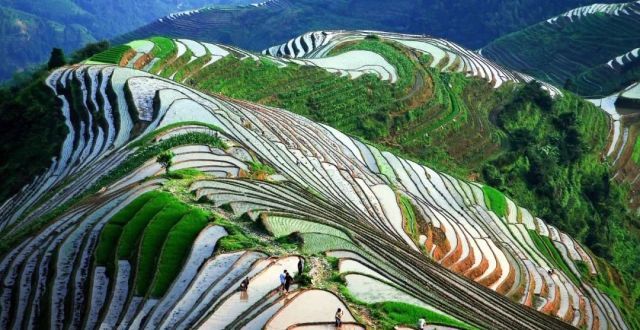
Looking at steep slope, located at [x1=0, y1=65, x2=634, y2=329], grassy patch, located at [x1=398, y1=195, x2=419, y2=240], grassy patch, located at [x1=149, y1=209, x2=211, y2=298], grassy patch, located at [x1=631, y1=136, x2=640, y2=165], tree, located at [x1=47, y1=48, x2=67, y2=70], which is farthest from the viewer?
grassy patch, located at [x1=631, y1=136, x2=640, y2=165]

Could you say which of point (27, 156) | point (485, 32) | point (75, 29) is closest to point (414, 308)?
point (27, 156)

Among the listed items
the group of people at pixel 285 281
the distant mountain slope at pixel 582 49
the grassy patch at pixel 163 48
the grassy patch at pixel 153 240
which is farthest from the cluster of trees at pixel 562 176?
the group of people at pixel 285 281

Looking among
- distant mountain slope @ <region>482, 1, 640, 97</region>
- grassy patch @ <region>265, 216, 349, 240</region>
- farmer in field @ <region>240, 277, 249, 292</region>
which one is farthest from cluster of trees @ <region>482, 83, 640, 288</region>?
farmer in field @ <region>240, 277, 249, 292</region>

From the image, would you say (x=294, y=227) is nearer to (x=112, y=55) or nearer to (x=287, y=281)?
(x=287, y=281)

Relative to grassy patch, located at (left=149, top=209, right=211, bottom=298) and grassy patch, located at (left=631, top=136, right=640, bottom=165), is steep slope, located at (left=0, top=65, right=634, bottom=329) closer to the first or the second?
grassy patch, located at (left=149, top=209, right=211, bottom=298)

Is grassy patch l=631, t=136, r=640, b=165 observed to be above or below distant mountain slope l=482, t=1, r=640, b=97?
below

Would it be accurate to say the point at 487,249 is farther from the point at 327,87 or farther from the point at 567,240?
the point at 327,87

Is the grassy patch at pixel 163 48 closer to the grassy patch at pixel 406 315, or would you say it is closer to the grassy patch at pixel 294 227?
the grassy patch at pixel 294 227

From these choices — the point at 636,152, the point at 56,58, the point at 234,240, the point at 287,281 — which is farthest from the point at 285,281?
the point at 636,152
